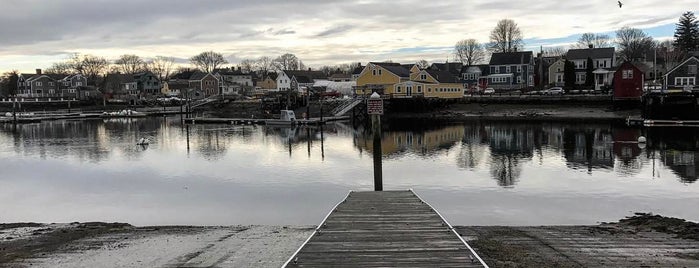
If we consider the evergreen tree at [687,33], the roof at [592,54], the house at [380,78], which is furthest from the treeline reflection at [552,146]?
the evergreen tree at [687,33]

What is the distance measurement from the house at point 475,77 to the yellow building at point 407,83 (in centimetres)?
1982

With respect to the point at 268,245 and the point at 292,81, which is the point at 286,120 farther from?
the point at 292,81

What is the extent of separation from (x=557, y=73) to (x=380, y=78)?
34380 millimetres

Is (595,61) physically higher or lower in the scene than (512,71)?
higher

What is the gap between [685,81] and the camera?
6594 centimetres

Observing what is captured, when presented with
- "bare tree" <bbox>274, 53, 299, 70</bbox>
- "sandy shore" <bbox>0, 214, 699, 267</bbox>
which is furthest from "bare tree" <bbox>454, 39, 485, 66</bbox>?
"sandy shore" <bbox>0, 214, 699, 267</bbox>

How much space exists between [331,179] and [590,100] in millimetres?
49702

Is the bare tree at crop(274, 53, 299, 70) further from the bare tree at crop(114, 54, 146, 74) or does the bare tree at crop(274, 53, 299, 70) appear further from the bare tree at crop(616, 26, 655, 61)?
the bare tree at crop(616, 26, 655, 61)

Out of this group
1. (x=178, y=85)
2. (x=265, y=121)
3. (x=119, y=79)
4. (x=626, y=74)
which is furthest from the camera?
(x=119, y=79)

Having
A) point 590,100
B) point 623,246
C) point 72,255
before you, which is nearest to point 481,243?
point 623,246

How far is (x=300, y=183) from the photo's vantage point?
23.9m

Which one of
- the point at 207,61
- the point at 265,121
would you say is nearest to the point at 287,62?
the point at 207,61

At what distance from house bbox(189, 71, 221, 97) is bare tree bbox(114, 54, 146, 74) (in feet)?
151

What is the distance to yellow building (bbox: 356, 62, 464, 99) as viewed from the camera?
74.9 meters
